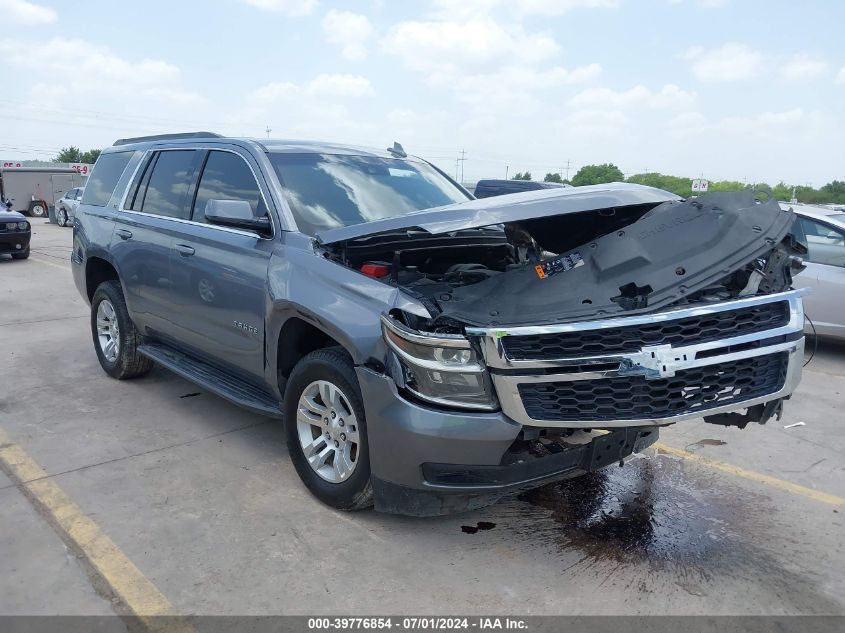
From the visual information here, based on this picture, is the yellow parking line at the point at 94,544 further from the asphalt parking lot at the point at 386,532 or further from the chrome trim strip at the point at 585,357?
the chrome trim strip at the point at 585,357

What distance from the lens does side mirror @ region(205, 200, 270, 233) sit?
395 cm

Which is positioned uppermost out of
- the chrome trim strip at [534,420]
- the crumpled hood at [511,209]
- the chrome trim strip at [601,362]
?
the crumpled hood at [511,209]

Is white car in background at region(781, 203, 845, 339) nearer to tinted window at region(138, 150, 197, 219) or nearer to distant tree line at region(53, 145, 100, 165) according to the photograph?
tinted window at region(138, 150, 197, 219)

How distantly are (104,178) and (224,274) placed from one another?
2732 millimetres

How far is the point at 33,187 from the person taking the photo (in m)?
38.5

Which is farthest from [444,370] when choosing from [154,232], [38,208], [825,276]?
[38,208]

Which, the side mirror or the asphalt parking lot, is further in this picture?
the side mirror

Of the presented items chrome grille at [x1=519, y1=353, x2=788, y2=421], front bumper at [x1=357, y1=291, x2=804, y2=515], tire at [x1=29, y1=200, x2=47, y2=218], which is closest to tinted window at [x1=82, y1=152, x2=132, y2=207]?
front bumper at [x1=357, y1=291, x2=804, y2=515]

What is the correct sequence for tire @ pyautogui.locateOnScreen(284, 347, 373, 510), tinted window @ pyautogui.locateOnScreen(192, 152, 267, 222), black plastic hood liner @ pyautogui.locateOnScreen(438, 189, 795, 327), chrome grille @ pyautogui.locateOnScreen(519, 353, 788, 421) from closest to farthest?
chrome grille @ pyautogui.locateOnScreen(519, 353, 788, 421) < black plastic hood liner @ pyautogui.locateOnScreen(438, 189, 795, 327) < tire @ pyautogui.locateOnScreen(284, 347, 373, 510) < tinted window @ pyautogui.locateOnScreen(192, 152, 267, 222)

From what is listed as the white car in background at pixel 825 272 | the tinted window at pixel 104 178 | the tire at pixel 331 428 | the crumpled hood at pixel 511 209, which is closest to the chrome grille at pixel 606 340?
the crumpled hood at pixel 511 209

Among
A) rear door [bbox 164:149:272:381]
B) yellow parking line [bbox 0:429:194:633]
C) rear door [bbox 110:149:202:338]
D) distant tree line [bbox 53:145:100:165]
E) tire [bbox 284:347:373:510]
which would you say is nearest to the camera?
yellow parking line [bbox 0:429:194:633]

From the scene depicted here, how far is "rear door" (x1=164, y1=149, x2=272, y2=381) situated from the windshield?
219 millimetres

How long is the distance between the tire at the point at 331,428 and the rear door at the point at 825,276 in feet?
19.2

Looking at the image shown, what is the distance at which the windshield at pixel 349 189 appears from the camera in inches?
165
